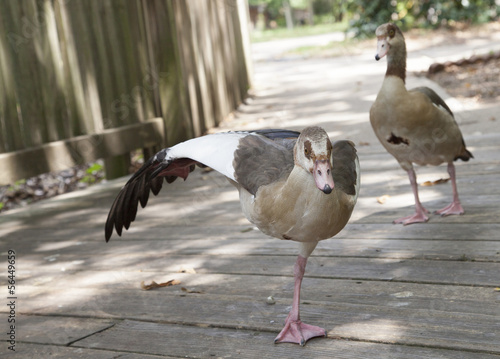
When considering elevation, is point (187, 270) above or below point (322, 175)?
below

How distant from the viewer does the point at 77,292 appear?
143 inches

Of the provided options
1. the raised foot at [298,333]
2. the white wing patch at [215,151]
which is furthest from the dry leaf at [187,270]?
the raised foot at [298,333]

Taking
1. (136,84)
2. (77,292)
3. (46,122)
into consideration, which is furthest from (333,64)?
(77,292)

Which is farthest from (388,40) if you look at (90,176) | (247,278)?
(90,176)

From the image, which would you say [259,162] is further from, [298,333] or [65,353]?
[65,353]

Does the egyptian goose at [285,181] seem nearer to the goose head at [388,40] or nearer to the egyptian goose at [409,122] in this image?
the egyptian goose at [409,122]

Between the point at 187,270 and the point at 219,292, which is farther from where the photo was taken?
the point at 187,270

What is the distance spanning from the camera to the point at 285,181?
271cm

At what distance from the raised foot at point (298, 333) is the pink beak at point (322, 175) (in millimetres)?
741

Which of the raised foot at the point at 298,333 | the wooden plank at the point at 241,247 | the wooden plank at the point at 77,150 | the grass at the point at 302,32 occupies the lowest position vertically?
the wooden plank at the point at 241,247

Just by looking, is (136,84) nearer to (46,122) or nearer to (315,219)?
(46,122)

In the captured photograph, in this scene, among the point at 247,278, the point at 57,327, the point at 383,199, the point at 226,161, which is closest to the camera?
the point at 226,161

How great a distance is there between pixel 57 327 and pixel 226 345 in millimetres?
962

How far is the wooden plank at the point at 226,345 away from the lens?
8.32ft
